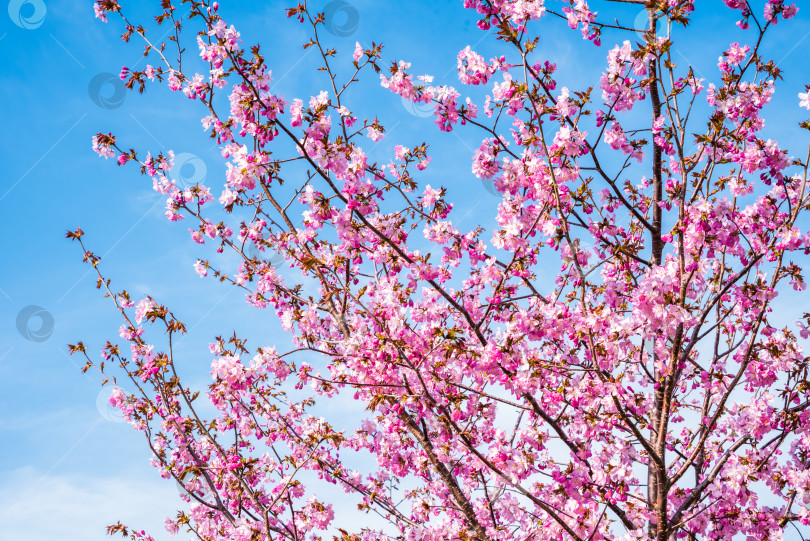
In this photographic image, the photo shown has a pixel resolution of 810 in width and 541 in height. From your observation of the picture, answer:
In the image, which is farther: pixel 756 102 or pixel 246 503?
pixel 246 503

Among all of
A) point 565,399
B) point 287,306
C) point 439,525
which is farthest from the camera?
point 287,306

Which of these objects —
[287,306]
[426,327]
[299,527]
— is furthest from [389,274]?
[299,527]

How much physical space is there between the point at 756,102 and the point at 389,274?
13.7 ft

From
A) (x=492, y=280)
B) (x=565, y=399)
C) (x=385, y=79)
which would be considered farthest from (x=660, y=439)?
(x=385, y=79)

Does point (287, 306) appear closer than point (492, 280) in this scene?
No

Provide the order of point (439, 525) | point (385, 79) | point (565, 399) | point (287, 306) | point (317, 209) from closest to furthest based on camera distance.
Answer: point (565, 399), point (317, 209), point (385, 79), point (439, 525), point (287, 306)

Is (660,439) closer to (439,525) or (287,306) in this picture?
(439,525)

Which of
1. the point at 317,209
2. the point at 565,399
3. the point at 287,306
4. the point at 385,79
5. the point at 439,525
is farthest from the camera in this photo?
the point at 287,306

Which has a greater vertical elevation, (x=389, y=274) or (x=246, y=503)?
(x=389, y=274)

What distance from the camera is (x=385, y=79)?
656 centimetres

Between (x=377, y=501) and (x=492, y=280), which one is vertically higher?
(x=492, y=280)

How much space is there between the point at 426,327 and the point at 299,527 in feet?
11.9

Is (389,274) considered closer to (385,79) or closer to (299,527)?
(385,79)

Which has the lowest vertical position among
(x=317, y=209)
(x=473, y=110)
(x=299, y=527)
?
(x=299, y=527)
